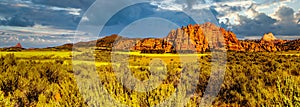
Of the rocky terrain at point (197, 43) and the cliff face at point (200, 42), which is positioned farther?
the cliff face at point (200, 42)

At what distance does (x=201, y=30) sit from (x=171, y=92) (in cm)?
9449

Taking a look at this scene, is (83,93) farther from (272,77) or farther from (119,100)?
(272,77)

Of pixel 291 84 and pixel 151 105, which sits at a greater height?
pixel 291 84

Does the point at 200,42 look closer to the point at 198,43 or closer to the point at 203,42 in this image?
the point at 198,43

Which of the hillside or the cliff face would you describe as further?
the cliff face

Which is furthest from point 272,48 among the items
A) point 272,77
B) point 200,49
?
point 272,77

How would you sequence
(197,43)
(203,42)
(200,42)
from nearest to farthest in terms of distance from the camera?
(200,42) → (203,42) → (197,43)

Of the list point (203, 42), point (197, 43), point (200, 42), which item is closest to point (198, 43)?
point (200, 42)

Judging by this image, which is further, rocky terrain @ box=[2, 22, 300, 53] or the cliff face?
the cliff face

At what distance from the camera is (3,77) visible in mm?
18500

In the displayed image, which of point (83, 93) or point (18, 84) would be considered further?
point (18, 84)

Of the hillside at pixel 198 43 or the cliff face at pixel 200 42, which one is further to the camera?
the cliff face at pixel 200 42

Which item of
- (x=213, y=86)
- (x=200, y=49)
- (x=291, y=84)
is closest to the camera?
(x=291, y=84)

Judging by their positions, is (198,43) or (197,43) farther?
(197,43)
